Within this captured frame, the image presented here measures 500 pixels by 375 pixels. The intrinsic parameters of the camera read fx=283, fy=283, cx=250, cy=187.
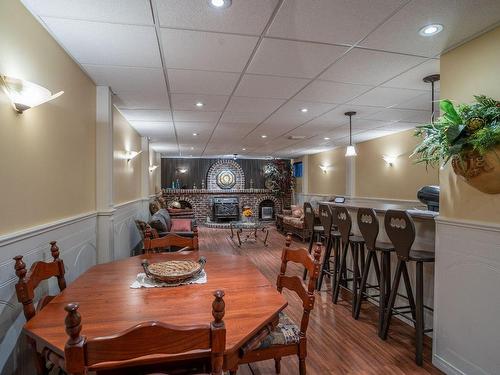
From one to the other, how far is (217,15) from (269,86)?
1311 mm

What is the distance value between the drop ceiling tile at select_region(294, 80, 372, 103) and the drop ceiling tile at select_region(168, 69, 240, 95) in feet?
2.70

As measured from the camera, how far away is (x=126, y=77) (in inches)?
105

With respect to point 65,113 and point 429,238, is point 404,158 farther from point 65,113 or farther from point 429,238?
point 65,113

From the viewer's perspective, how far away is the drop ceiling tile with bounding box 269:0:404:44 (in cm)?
159

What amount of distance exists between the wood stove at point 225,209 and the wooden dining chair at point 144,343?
9.53 meters

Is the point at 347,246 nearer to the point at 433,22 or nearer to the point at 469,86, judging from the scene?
the point at 469,86

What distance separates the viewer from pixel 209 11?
165cm

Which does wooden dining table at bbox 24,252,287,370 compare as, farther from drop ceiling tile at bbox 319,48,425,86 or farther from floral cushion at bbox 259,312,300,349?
drop ceiling tile at bbox 319,48,425,86

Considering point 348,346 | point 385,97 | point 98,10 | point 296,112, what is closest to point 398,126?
point 385,97

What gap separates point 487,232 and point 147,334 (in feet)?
6.71

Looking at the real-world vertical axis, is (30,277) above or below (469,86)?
below

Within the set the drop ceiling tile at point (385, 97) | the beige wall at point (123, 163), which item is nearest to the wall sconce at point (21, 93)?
the beige wall at point (123, 163)

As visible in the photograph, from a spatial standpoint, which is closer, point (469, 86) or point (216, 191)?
point (469, 86)

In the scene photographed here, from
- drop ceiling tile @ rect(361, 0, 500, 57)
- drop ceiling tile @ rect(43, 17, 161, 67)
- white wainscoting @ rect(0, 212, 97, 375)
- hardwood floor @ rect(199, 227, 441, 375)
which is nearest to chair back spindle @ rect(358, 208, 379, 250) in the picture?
hardwood floor @ rect(199, 227, 441, 375)
